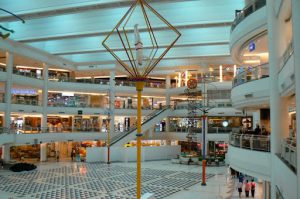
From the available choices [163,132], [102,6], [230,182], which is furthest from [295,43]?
[163,132]

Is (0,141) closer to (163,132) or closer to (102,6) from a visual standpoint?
(102,6)

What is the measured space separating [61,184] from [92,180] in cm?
225

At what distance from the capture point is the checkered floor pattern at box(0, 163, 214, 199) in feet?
59.3

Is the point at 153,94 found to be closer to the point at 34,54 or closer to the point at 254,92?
the point at 34,54

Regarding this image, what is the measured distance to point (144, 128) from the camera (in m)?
34.4

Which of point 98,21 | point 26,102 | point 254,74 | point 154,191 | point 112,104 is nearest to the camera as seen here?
point 254,74

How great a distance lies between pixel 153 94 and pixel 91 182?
19175 mm

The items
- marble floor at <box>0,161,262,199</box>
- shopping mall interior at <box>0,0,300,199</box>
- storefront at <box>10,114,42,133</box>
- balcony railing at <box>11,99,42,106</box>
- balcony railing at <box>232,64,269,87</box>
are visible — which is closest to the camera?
shopping mall interior at <box>0,0,300,199</box>

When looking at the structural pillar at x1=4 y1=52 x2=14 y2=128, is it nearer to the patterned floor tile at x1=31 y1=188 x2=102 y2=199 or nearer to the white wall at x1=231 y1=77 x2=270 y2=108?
the patterned floor tile at x1=31 y1=188 x2=102 y2=199

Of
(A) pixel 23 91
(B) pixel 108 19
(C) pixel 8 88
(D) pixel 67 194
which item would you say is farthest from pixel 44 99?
(D) pixel 67 194

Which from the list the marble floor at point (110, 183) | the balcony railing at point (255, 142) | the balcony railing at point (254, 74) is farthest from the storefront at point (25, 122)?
the balcony railing at point (255, 142)

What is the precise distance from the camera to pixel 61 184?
816 inches

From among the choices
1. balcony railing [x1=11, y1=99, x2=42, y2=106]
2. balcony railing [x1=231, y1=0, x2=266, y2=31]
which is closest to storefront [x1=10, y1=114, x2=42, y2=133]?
balcony railing [x1=11, y1=99, x2=42, y2=106]

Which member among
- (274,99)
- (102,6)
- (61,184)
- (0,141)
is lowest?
(61,184)
